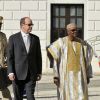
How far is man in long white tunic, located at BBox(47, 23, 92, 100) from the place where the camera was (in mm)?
9734

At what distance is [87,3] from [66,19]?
99 cm

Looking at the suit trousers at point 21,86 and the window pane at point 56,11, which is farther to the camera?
the window pane at point 56,11

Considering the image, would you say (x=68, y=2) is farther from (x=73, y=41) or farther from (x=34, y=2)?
(x=73, y=41)

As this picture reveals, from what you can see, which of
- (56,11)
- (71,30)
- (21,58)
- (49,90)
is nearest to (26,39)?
(21,58)

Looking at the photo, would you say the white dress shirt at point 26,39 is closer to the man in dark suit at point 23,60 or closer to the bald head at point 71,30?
the man in dark suit at point 23,60

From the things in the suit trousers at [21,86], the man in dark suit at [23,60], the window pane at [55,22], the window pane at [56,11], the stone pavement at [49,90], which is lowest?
the stone pavement at [49,90]

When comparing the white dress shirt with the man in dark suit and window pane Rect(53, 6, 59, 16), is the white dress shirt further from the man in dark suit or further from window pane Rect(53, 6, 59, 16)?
window pane Rect(53, 6, 59, 16)

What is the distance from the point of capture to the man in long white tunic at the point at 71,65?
31.9 feet

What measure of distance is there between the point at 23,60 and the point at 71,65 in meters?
0.78

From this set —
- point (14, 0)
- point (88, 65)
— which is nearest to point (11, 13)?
point (14, 0)

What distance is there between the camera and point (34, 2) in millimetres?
22516

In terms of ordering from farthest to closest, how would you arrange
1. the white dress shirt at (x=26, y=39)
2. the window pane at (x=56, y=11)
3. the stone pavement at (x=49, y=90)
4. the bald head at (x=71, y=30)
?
the window pane at (x=56, y=11) < the stone pavement at (x=49, y=90) < the white dress shirt at (x=26, y=39) < the bald head at (x=71, y=30)

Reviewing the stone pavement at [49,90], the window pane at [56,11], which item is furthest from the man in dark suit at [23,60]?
the window pane at [56,11]

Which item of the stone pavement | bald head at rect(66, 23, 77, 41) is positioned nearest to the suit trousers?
bald head at rect(66, 23, 77, 41)
